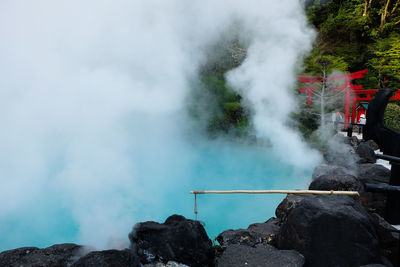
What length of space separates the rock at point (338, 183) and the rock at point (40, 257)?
3730 millimetres

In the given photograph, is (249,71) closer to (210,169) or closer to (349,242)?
(210,169)

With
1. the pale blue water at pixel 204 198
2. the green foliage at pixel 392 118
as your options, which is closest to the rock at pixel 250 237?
the pale blue water at pixel 204 198

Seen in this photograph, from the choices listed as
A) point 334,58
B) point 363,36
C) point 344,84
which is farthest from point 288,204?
point 363,36

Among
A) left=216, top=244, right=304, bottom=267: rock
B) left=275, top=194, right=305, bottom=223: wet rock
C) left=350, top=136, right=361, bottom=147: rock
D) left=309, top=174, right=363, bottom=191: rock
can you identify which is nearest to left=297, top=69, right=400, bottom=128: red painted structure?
left=350, top=136, right=361, bottom=147: rock

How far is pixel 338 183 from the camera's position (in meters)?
4.14

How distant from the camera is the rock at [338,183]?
13.5 feet

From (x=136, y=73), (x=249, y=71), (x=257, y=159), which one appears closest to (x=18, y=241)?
(x=136, y=73)

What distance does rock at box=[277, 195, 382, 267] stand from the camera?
2344 millimetres

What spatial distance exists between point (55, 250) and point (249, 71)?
28.3 ft

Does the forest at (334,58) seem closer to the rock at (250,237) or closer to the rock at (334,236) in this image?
the rock at (250,237)

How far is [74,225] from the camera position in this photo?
369 centimetres

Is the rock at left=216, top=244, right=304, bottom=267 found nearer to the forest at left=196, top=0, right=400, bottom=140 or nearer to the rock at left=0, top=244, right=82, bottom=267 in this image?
the rock at left=0, top=244, right=82, bottom=267

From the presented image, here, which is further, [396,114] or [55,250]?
[396,114]

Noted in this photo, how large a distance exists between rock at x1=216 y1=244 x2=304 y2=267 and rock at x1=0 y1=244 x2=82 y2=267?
4.82 feet
